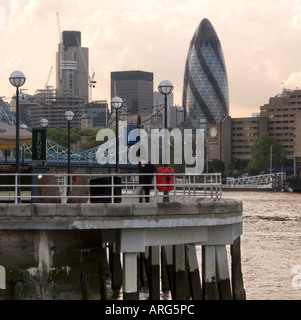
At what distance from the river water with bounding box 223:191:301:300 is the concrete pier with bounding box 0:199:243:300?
15.2 metres

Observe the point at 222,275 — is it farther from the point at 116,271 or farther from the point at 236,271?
the point at 116,271

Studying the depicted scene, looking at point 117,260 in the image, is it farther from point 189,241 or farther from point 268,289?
point 189,241

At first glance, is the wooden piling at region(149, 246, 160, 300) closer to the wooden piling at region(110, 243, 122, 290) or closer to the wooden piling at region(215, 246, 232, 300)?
the wooden piling at region(110, 243, 122, 290)

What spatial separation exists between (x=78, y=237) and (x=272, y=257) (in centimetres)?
3352

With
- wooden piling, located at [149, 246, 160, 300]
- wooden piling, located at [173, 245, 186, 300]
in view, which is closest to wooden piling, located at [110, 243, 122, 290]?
wooden piling, located at [149, 246, 160, 300]

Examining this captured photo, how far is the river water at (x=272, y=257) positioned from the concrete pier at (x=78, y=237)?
49.9 ft

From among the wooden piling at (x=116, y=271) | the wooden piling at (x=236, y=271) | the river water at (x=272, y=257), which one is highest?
the wooden piling at (x=236, y=271)

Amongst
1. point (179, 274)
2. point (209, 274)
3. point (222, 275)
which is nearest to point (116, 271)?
point (179, 274)

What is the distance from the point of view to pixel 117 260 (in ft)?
114

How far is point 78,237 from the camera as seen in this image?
2245cm

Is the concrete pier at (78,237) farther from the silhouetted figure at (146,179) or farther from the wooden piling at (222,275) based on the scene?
the silhouetted figure at (146,179)

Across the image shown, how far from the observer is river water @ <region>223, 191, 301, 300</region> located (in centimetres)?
3991

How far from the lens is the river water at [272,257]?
3991cm

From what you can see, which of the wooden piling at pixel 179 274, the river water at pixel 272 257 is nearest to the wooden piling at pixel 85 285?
the wooden piling at pixel 179 274
